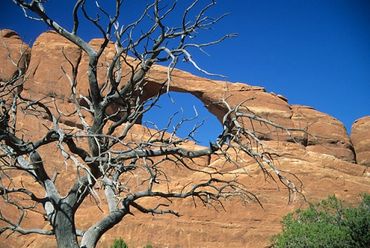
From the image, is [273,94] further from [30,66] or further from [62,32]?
[62,32]

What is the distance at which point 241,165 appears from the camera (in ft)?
100

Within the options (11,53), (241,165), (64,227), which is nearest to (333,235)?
(64,227)

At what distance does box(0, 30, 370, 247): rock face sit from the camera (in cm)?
2566

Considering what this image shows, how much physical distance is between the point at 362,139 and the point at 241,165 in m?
19.6

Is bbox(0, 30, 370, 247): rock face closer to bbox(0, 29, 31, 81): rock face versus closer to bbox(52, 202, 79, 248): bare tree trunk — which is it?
bbox(0, 29, 31, 81): rock face

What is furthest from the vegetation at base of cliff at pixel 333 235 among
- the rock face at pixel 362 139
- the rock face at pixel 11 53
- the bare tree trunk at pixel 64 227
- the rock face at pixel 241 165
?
the rock face at pixel 11 53

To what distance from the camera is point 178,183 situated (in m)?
30.4

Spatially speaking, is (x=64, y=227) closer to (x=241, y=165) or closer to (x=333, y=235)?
(x=333, y=235)

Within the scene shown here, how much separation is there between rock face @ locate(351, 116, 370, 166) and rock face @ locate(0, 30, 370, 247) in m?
0.02

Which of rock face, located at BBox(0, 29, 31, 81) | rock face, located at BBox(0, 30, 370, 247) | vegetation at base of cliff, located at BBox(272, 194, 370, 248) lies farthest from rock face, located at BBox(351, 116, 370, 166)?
rock face, located at BBox(0, 29, 31, 81)

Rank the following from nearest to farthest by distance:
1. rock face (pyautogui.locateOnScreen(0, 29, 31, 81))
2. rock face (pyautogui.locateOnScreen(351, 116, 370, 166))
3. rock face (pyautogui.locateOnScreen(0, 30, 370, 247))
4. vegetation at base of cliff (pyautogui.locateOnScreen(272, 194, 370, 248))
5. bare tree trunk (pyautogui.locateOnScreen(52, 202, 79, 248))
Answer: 1. bare tree trunk (pyautogui.locateOnScreen(52, 202, 79, 248))
2. vegetation at base of cliff (pyautogui.locateOnScreen(272, 194, 370, 248))
3. rock face (pyautogui.locateOnScreen(0, 30, 370, 247))
4. rock face (pyautogui.locateOnScreen(0, 29, 31, 81))
5. rock face (pyautogui.locateOnScreen(351, 116, 370, 166))

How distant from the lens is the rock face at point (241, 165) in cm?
2566

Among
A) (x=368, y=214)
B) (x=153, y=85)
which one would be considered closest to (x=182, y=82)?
(x=153, y=85)

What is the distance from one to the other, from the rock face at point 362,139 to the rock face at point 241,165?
0.7 inches
